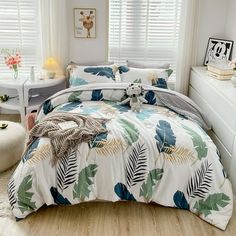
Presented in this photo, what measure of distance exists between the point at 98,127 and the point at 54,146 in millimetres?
376

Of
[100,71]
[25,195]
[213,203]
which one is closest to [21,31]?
[100,71]

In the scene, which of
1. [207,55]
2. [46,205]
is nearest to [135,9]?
[207,55]

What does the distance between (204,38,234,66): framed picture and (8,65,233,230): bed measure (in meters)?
1.64

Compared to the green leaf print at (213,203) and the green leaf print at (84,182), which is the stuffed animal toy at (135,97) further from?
the green leaf print at (213,203)

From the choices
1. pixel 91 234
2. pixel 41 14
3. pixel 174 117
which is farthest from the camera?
pixel 41 14

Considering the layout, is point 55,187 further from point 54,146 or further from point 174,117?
point 174,117

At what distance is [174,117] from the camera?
9.29 feet

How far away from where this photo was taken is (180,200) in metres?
2.35

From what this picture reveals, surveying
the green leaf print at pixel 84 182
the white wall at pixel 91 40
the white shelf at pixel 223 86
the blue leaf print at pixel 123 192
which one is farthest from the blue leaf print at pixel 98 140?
the white wall at pixel 91 40

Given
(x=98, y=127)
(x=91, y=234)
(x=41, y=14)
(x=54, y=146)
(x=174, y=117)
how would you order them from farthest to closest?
1. (x=41, y=14)
2. (x=174, y=117)
3. (x=98, y=127)
4. (x=54, y=146)
5. (x=91, y=234)

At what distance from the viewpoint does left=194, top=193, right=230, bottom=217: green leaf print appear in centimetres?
230

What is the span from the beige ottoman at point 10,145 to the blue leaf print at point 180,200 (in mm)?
1457

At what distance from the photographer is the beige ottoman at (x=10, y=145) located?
8.93 ft

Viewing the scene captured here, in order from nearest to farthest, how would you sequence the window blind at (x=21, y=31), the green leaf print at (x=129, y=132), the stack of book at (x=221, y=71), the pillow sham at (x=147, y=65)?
the green leaf print at (x=129, y=132) → the stack of book at (x=221, y=71) → the pillow sham at (x=147, y=65) → the window blind at (x=21, y=31)
